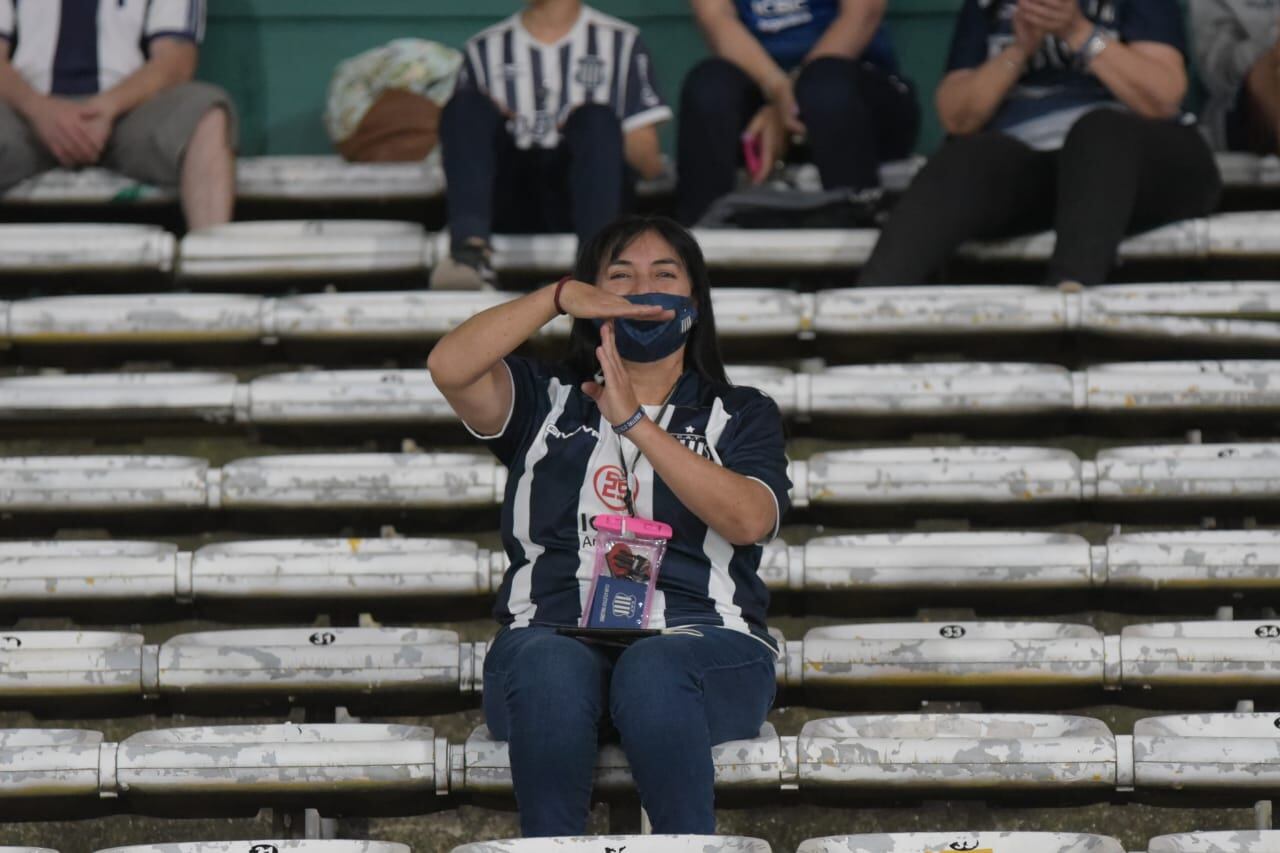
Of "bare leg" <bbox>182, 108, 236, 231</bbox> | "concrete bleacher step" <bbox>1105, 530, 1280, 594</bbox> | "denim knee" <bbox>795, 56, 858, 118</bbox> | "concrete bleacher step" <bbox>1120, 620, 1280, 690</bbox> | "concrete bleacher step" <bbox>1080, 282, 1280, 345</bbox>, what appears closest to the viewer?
"concrete bleacher step" <bbox>1120, 620, 1280, 690</bbox>

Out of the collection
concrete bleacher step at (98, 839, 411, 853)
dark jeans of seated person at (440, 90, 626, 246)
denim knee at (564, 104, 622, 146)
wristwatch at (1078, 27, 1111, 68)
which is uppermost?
wristwatch at (1078, 27, 1111, 68)

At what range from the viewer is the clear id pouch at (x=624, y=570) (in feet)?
6.39

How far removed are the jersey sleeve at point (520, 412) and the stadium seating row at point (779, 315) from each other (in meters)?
0.68

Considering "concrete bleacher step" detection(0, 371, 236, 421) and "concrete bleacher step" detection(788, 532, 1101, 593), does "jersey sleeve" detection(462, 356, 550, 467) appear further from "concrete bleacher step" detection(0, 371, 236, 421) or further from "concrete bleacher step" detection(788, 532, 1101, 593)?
"concrete bleacher step" detection(0, 371, 236, 421)

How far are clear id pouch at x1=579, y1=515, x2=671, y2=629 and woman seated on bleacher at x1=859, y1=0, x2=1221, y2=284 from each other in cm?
107

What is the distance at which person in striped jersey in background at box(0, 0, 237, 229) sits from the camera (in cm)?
335

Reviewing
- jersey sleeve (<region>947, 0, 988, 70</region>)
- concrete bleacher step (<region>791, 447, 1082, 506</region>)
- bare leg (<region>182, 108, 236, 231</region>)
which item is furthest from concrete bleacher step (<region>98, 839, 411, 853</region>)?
jersey sleeve (<region>947, 0, 988, 70</region>)

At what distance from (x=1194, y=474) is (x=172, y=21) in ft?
6.99

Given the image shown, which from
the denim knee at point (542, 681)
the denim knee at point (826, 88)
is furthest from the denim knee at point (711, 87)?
the denim knee at point (542, 681)

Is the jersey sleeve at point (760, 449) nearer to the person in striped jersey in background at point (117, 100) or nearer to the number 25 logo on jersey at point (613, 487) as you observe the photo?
the number 25 logo on jersey at point (613, 487)

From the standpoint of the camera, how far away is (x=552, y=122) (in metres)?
3.34

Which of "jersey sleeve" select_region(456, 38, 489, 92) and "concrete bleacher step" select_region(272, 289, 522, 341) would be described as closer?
"concrete bleacher step" select_region(272, 289, 522, 341)

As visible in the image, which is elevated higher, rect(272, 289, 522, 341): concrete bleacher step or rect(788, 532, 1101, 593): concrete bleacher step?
rect(272, 289, 522, 341): concrete bleacher step

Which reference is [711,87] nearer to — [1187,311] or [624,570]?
[1187,311]
